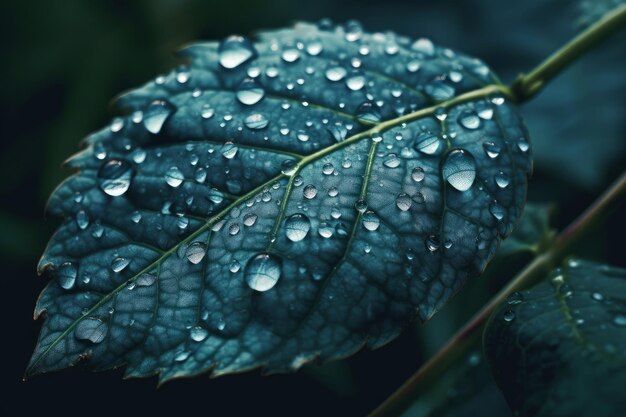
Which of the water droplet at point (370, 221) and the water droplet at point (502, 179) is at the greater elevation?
the water droplet at point (502, 179)

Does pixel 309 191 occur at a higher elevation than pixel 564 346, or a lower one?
higher

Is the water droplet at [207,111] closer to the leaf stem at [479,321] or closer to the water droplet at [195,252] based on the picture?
the water droplet at [195,252]

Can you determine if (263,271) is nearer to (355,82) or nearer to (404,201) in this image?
(404,201)

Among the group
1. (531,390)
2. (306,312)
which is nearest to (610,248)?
(531,390)

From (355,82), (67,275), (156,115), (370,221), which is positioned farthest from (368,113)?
(67,275)

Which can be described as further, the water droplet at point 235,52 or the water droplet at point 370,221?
the water droplet at point 235,52

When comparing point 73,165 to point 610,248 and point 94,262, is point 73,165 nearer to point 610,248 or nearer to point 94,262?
point 94,262

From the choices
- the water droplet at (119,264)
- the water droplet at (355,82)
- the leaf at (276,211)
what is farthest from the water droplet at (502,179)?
the water droplet at (119,264)
